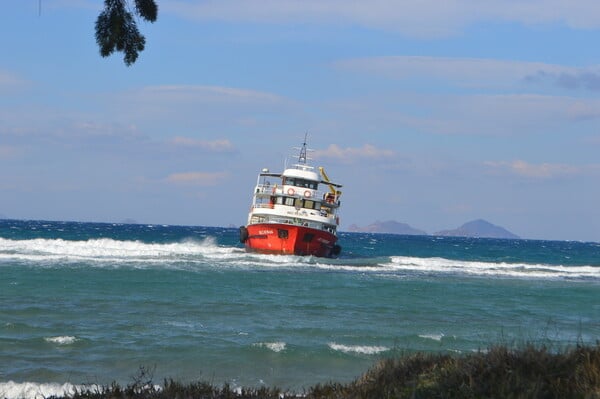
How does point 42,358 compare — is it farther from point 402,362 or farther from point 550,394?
point 550,394

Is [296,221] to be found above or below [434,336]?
above

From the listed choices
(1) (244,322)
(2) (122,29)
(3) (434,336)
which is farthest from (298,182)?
(2) (122,29)

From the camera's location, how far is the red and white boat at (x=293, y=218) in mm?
50688

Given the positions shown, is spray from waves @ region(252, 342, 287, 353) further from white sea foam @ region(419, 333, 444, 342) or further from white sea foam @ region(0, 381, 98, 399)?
white sea foam @ region(0, 381, 98, 399)

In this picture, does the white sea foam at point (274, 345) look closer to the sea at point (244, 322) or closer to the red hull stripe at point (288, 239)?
the sea at point (244, 322)

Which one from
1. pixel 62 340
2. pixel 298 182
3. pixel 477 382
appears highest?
pixel 298 182

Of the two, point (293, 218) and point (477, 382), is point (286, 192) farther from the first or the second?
point (477, 382)

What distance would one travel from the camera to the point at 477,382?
6.86 metres

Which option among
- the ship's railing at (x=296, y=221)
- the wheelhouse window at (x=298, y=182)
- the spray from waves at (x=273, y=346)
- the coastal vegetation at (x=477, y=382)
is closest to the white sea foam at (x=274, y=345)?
the spray from waves at (x=273, y=346)

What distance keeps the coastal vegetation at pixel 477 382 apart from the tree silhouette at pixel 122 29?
3.61 metres

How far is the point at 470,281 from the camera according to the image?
127ft

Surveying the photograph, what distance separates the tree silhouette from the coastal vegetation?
361 centimetres

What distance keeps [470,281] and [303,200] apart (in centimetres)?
1643

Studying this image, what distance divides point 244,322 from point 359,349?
4.25 metres
